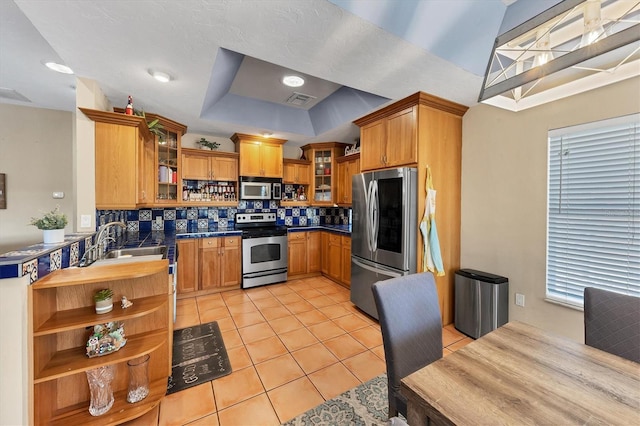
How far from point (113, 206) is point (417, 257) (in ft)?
10.1

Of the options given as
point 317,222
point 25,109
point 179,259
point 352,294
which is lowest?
point 352,294

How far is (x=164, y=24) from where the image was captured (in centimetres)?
154

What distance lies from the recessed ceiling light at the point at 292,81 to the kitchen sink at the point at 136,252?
2.21 metres

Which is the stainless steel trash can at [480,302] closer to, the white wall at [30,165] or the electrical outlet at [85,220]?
the electrical outlet at [85,220]

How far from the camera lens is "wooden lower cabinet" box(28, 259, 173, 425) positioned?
132 cm

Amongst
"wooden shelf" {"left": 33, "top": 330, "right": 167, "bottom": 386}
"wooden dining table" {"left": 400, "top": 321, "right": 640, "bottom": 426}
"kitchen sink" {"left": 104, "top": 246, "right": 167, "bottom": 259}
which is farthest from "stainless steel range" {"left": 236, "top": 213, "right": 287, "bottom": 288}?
"wooden dining table" {"left": 400, "top": 321, "right": 640, "bottom": 426}

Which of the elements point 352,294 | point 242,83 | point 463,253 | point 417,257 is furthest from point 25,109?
point 463,253

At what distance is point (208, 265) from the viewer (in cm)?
368

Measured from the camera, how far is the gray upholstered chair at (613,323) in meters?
1.18

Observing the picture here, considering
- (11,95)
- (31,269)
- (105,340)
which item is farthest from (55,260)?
(11,95)

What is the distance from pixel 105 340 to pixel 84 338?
188 millimetres

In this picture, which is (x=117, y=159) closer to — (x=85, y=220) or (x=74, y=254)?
(x=85, y=220)

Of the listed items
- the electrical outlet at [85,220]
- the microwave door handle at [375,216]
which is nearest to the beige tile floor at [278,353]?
the microwave door handle at [375,216]

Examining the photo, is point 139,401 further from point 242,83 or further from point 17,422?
Result: point 242,83
